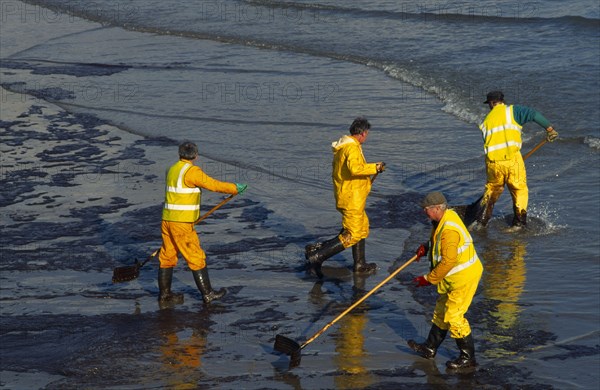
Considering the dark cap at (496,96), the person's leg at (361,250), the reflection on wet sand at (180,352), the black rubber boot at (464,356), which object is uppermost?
the dark cap at (496,96)

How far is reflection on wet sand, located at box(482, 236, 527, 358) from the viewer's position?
948 cm

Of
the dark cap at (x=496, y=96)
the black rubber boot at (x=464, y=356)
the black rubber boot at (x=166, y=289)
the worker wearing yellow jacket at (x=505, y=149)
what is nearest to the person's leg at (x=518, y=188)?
the worker wearing yellow jacket at (x=505, y=149)

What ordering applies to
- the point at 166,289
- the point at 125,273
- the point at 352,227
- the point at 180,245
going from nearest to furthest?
1. the point at 180,245
2. the point at 166,289
3. the point at 125,273
4. the point at 352,227

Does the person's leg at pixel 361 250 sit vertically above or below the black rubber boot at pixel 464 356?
above

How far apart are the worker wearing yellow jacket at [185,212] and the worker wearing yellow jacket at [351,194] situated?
→ 1165 mm

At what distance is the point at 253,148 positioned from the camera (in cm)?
1609

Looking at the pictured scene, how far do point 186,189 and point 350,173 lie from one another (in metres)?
1.76

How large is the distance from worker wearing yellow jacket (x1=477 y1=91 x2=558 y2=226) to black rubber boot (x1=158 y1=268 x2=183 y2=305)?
4080 mm

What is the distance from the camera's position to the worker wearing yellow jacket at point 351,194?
413 inches

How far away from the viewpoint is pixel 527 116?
12.0 m

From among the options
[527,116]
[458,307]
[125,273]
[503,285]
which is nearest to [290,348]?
[458,307]

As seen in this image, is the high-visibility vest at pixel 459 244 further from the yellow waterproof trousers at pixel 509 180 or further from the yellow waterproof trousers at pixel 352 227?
the yellow waterproof trousers at pixel 509 180

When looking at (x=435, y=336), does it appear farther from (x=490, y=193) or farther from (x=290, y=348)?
(x=490, y=193)

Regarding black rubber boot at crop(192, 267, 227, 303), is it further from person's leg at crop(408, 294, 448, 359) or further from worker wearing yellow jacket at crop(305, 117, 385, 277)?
person's leg at crop(408, 294, 448, 359)
